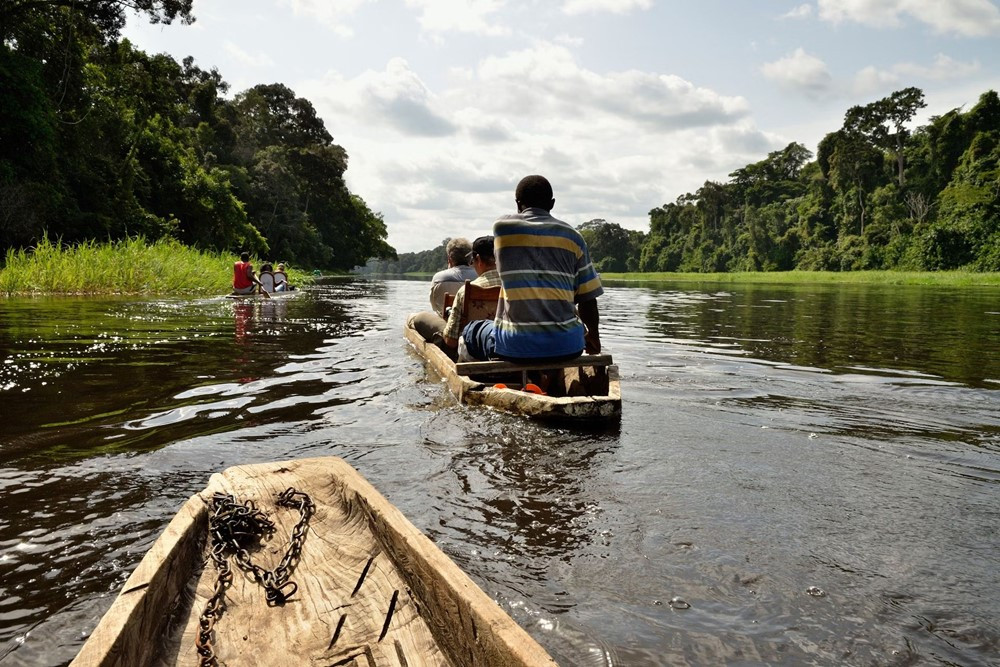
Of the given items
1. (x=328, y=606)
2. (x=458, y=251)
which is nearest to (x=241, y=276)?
(x=458, y=251)

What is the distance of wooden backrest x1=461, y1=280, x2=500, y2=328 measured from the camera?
6.30 meters

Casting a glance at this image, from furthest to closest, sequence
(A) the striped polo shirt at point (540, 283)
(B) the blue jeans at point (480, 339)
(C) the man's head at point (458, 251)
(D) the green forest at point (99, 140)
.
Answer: (D) the green forest at point (99, 140)
(C) the man's head at point (458, 251)
(B) the blue jeans at point (480, 339)
(A) the striped polo shirt at point (540, 283)

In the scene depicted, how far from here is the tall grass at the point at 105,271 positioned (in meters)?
16.6

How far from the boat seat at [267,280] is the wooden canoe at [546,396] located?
14812 millimetres

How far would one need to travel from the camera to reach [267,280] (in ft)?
65.7

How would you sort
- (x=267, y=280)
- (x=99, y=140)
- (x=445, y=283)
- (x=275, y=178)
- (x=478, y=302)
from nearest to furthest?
(x=478, y=302), (x=445, y=283), (x=267, y=280), (x=99, y=140), (x=275, y=178)

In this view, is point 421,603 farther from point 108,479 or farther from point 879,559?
point 108,479

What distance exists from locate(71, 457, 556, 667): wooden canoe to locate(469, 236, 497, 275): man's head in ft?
13.3

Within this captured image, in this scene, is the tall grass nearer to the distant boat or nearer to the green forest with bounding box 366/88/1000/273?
the distant boat

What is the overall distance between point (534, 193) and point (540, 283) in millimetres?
676

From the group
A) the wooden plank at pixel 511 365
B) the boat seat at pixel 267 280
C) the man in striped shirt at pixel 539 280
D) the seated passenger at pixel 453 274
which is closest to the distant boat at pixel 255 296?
the boat seat at pixel 267 280

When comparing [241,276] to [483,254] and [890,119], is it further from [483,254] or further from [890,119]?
[890,119]

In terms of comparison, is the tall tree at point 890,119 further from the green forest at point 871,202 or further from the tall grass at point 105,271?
the tall grass at point 105,271

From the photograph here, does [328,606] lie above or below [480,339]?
below
